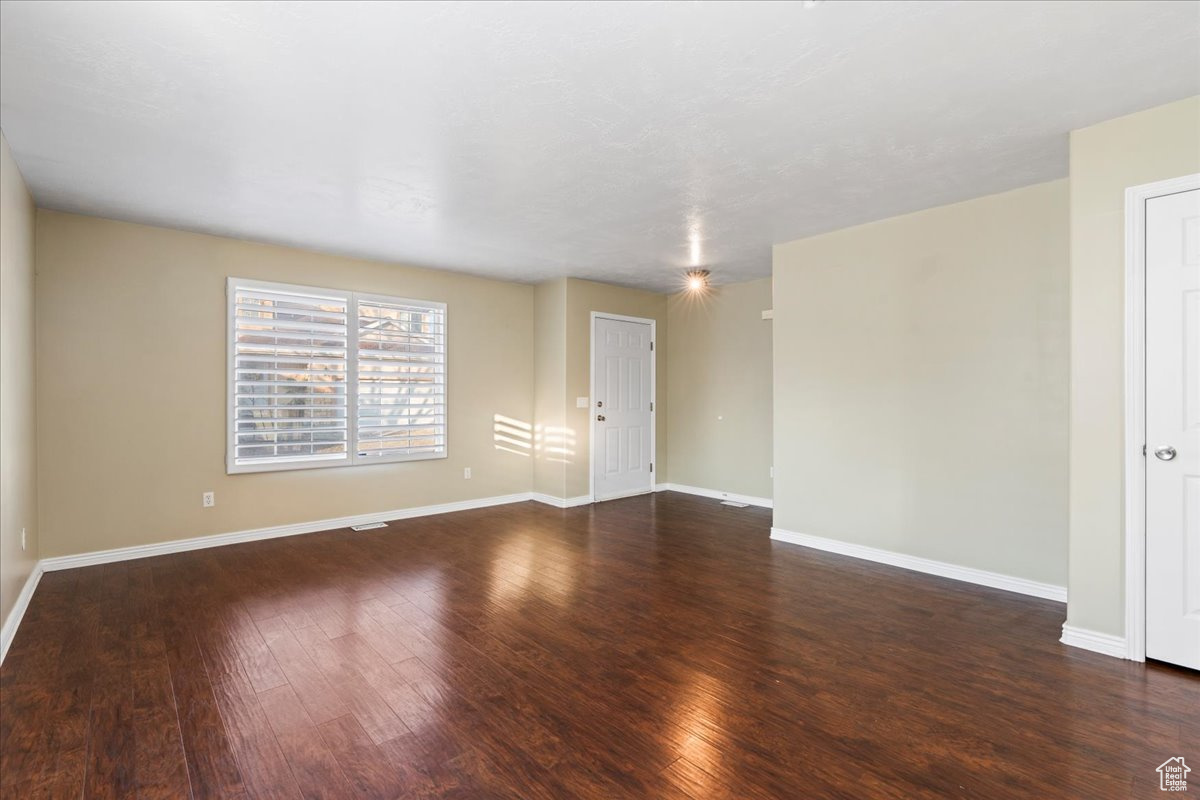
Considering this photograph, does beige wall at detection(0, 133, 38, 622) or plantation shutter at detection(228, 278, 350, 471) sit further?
plantation shutter at detection(228, 278, 350, 471)

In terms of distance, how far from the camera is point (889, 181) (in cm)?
339

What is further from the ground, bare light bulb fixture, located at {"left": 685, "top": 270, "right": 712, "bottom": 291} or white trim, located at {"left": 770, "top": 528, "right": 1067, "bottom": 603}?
bare light bulb fixture, located at {"left": 685, "top": 270, "right": 712, "bottom": 291}

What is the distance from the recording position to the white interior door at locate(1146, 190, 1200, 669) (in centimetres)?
249

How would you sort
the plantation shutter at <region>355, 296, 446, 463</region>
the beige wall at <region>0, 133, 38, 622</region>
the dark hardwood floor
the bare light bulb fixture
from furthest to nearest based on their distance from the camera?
the bare light bulb fixture, the plantation shutter at <region>355, 296, 446, 463</region>, the beige wall at <region>0, 133, 38, 622</region>, the dark hardwood floor

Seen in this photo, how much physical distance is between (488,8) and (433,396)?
433cm

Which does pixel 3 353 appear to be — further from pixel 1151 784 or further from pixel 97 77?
pixel 1151 784

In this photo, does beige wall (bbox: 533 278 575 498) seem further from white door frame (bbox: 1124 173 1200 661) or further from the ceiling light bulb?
white door frame (bbox: 1124 173 1200 661)

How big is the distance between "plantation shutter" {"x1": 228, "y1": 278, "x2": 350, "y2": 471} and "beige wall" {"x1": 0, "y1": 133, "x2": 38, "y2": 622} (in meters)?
1.19

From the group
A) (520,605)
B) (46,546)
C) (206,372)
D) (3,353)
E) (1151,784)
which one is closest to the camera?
(1151,784)

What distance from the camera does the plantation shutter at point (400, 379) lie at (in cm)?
530

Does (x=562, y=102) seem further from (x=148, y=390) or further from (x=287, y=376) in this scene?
(x=148, y=390)

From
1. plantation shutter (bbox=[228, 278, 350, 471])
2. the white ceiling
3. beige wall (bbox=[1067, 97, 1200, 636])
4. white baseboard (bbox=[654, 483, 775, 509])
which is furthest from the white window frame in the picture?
beige wall (bbox=[1067, 97, 1200, 636])

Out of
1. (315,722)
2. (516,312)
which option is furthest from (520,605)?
(516,312)

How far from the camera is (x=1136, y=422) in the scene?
262 cm
